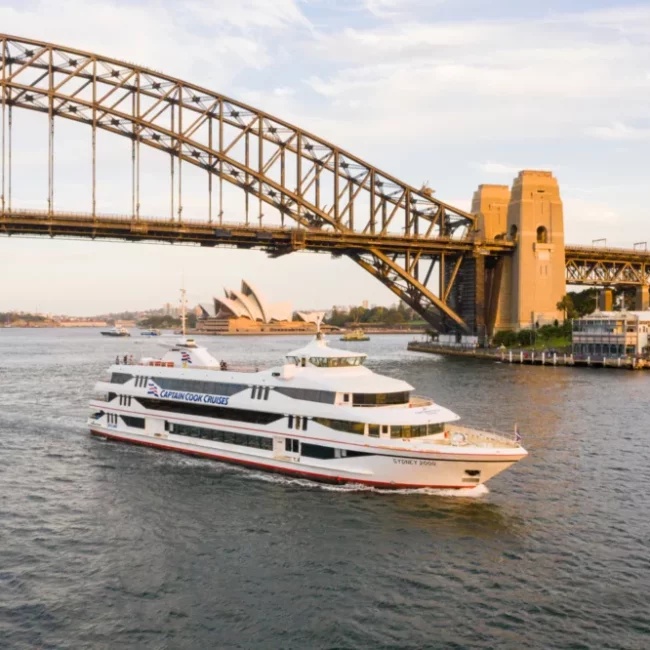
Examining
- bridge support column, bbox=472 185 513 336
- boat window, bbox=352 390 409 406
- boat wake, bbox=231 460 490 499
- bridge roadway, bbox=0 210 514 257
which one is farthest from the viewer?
bridge support column, bbox=472 185 513 336

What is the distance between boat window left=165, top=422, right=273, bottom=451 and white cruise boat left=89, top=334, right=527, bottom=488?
0.04 metres

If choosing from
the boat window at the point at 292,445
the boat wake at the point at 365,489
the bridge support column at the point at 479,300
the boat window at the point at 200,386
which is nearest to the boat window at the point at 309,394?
the boat window at the point at 292,445

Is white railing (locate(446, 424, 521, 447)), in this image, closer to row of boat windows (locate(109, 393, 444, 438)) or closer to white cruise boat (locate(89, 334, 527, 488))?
white cruise boat (locate(89, 334, 527, 488))

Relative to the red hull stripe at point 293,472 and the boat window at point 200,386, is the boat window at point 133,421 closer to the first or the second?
the red hull stripe at point 293,472

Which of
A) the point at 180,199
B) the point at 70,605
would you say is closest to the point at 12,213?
the point at 180,199

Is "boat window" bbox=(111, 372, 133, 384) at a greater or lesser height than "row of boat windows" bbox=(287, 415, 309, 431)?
greater

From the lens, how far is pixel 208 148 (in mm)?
78000

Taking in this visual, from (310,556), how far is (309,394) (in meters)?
8.26

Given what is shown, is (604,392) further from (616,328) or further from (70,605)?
(70,605)

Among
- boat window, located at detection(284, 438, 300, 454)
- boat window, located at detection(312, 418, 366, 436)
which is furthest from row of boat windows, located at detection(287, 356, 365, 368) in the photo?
boat window, located at detection(284, 438, 300, 454)

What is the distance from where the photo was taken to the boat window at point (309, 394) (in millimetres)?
26178

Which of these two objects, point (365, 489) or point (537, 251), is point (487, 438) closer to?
point (365, 489)

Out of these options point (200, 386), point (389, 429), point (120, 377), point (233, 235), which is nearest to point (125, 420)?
point (120, 377)

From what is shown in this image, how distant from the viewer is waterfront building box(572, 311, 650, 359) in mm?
76312
